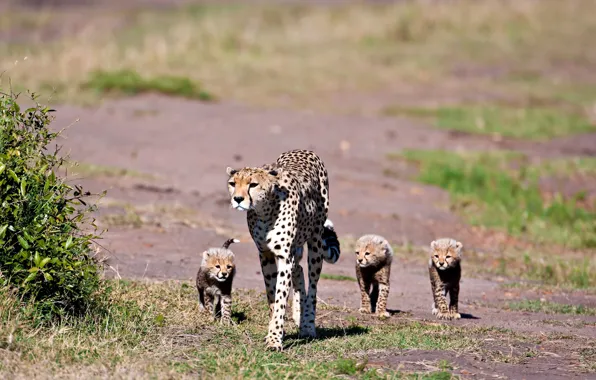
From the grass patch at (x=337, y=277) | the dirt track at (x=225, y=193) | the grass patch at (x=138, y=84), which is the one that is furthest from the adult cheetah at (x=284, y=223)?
the grass patch at (x=138, y=84)

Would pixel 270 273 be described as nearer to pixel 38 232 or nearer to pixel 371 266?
pixel 38 232

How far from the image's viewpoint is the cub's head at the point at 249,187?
8023 millimetres

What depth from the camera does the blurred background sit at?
48.1 ft

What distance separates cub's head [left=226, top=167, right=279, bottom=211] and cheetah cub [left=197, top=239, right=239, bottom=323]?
58.2 inches

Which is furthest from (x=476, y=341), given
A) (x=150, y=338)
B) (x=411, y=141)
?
(x=411, y=141)

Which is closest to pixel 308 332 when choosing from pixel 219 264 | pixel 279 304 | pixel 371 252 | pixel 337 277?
pixel 279 304

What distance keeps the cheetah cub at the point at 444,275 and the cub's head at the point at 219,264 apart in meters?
2.18

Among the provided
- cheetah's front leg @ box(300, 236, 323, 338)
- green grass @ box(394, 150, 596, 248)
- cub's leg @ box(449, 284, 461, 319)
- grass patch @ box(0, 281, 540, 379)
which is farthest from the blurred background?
cheetah's front leg @ box(300, 236, 323, 338)

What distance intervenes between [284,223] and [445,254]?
2.85 m

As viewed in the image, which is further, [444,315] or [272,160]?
[272,160]

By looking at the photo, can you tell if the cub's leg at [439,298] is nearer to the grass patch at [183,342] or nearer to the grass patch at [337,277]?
the grass patch at [183,342]

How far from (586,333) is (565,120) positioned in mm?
14873

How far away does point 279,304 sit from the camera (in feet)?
27.5

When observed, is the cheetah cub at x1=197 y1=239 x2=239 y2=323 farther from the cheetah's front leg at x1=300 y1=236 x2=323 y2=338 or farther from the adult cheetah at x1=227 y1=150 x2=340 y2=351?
the cheetah's front leg at x1=300 y1=236 x2=323 y2=338
